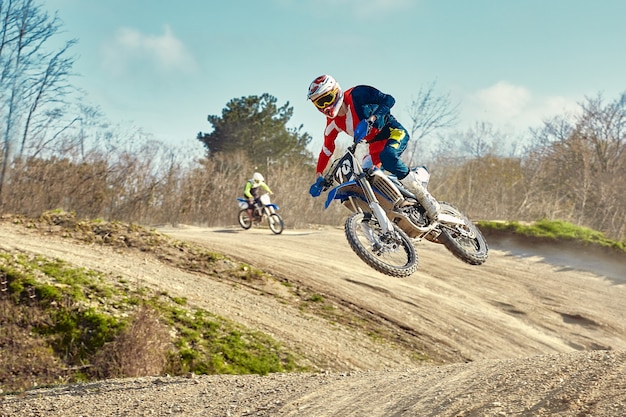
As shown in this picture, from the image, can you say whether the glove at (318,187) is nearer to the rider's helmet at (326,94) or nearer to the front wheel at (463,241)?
the rider's helmet at (326,94)

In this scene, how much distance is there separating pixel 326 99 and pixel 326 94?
0.22 feet

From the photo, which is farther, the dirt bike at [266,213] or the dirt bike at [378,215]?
the dirt bike at [266,213]

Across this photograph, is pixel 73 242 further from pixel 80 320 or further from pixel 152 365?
pixel 152 365

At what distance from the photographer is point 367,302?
53.3ft

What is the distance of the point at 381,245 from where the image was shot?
7.04 metres

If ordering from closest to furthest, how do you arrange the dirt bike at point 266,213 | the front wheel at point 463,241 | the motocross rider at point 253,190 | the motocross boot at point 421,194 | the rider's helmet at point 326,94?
the rider's helmet at point 326,94
the motocross boot at point 421,194
the front wheel at point 463,241
the motocross rider at point 253,190
the dirt bike at point 266,213

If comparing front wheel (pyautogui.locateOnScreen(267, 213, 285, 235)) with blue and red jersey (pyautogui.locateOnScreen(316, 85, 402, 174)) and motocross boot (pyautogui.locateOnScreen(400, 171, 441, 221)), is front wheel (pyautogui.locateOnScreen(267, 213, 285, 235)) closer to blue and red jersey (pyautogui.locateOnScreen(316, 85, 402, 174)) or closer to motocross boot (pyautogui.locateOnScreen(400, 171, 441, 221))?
motocross boot (pyautogui.locateOnScreen(400, 171, 441, 221))

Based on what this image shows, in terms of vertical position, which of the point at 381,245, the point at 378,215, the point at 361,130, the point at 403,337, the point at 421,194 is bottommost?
the point at 403,337

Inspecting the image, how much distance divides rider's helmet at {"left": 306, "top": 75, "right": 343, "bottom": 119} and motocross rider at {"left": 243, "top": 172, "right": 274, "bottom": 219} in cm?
1534

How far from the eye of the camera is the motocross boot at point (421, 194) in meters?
7.69

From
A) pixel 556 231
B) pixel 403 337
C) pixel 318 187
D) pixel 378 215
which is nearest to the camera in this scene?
pixel 378 215

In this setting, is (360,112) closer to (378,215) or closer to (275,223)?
(378,215)

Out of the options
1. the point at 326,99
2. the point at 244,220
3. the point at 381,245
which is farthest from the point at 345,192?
the point at 244,220

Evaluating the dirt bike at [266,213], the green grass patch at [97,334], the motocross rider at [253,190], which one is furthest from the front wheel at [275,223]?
the green grass patch at [97,334]
